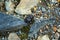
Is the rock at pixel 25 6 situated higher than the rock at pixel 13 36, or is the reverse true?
the rock at pixel 25 6

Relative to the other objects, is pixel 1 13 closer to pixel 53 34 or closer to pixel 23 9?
pixel 23 9

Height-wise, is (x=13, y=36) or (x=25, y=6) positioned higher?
(x=25, y=6)

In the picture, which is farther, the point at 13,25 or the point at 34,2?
the point at 34,2

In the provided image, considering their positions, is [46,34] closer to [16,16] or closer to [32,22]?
[32,22]

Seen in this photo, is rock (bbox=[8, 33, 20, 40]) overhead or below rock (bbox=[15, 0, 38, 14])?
below

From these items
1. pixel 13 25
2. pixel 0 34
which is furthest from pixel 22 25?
pixel 0 34

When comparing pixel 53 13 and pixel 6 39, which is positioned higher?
pixel 53 13

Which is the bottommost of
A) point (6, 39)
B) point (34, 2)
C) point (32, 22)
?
point (6, 39)

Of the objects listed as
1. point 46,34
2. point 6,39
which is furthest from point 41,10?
point 6,39

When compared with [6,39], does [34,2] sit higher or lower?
higher
